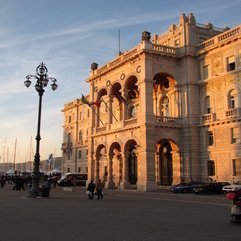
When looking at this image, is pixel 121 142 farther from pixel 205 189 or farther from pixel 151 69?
pixel 205 189

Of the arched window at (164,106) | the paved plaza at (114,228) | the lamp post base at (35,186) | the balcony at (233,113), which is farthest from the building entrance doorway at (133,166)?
the paved plaza at (114,228)

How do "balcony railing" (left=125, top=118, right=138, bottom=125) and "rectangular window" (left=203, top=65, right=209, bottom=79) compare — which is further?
"balcony railing" (left=125, top=118, right=138, bottom=125)

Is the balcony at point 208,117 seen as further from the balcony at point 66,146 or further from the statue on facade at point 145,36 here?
the balcony at point 66,146

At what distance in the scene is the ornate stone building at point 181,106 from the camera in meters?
38.2

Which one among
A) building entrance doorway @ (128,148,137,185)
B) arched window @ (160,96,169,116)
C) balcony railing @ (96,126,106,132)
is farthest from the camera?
building entrance doorway @ (128,148,137,185)

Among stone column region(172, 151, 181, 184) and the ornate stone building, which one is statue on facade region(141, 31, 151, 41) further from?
stone column region(172, 151, 181, 184)

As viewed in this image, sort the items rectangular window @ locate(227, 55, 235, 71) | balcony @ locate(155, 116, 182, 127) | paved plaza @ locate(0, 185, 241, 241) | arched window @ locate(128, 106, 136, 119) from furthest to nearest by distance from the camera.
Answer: arched window @ locate(128, 106, 136, 119)
balcony @ locate(155, 116, 182, 127)
rectangular window @ locate(227, 55, 235, 71)
paved plaza @ locate(0, 185, 241, 241)

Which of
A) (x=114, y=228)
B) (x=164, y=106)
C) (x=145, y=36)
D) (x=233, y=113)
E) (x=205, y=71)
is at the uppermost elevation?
(x=145, y=36)

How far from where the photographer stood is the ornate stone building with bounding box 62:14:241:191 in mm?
38219

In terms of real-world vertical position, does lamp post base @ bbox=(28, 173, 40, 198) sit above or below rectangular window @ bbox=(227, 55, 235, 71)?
below

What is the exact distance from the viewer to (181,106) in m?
42.7

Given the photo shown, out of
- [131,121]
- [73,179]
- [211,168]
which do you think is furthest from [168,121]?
[73,179]

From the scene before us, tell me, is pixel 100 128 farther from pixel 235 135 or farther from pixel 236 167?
pixel 236 167

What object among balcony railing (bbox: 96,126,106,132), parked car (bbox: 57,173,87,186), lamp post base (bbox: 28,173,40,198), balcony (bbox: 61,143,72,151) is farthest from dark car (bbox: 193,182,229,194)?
balcony (bbox: 61,143,72,151)
